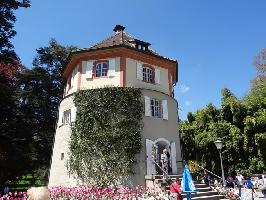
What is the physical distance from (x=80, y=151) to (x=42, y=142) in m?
18.3

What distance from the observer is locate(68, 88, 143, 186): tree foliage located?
62.0 feet

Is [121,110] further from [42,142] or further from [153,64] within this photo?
[42,142]

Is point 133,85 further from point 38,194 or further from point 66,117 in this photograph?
point 38,194

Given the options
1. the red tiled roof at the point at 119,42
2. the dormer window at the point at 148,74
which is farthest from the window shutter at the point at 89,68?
the dormer window at the point at 148,74

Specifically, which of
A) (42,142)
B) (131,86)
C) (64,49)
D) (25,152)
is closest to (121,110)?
(131,86)

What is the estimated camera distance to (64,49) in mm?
40969

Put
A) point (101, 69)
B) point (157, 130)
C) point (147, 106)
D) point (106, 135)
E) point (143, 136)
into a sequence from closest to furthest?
1. point (106, 135)
2. point (143, 136)
3. point (157, 130)
4. point (147, 106)
5. point (101, 69)

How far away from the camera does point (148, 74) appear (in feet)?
75.8

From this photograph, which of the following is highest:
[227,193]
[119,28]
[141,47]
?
[119,28]

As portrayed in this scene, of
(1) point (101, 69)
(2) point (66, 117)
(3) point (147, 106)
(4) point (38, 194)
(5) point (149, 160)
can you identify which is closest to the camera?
(4) point (38, 194)

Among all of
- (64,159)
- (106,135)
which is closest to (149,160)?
(106,135)

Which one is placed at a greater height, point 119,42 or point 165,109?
point 119,42

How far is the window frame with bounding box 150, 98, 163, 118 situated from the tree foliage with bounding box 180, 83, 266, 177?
315 inches

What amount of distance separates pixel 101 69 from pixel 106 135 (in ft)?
17.7
